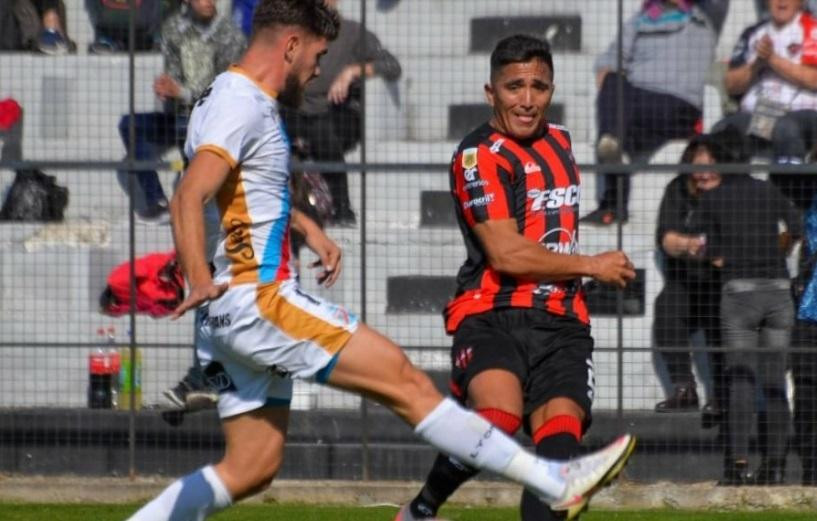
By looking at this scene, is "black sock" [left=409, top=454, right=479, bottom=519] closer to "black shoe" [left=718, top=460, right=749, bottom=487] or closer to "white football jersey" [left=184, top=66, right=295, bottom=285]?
"white football jersey" [left=184, top=66, right=295, bottom=285]

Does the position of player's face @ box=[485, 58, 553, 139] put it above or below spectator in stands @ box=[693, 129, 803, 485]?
above

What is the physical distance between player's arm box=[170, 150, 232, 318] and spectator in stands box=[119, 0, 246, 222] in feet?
16.1

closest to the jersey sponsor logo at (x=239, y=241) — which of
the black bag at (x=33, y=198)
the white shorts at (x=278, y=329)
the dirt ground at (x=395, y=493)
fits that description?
the white shorts at (x=278, y=329)

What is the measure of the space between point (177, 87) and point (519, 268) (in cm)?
444

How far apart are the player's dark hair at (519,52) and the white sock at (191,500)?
1958 millimetres

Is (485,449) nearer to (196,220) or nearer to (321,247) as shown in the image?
(321,247)

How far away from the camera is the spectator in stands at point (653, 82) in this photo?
984 centimetres

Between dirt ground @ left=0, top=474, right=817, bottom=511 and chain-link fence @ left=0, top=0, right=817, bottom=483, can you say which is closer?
dirt ground @ left=0, top=474, right=817, bottom=511

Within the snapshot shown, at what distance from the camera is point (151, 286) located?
10102 millimetres

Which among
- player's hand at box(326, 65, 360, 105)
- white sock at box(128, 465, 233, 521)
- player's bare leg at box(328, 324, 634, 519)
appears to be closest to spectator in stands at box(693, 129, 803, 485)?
player's hand at box(326, 65, 360, 105)

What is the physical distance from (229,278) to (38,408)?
493 centimetres

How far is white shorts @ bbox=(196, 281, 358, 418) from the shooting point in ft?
17.6

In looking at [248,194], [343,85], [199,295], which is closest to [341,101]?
[343,85]

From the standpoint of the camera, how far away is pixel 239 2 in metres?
10.3
